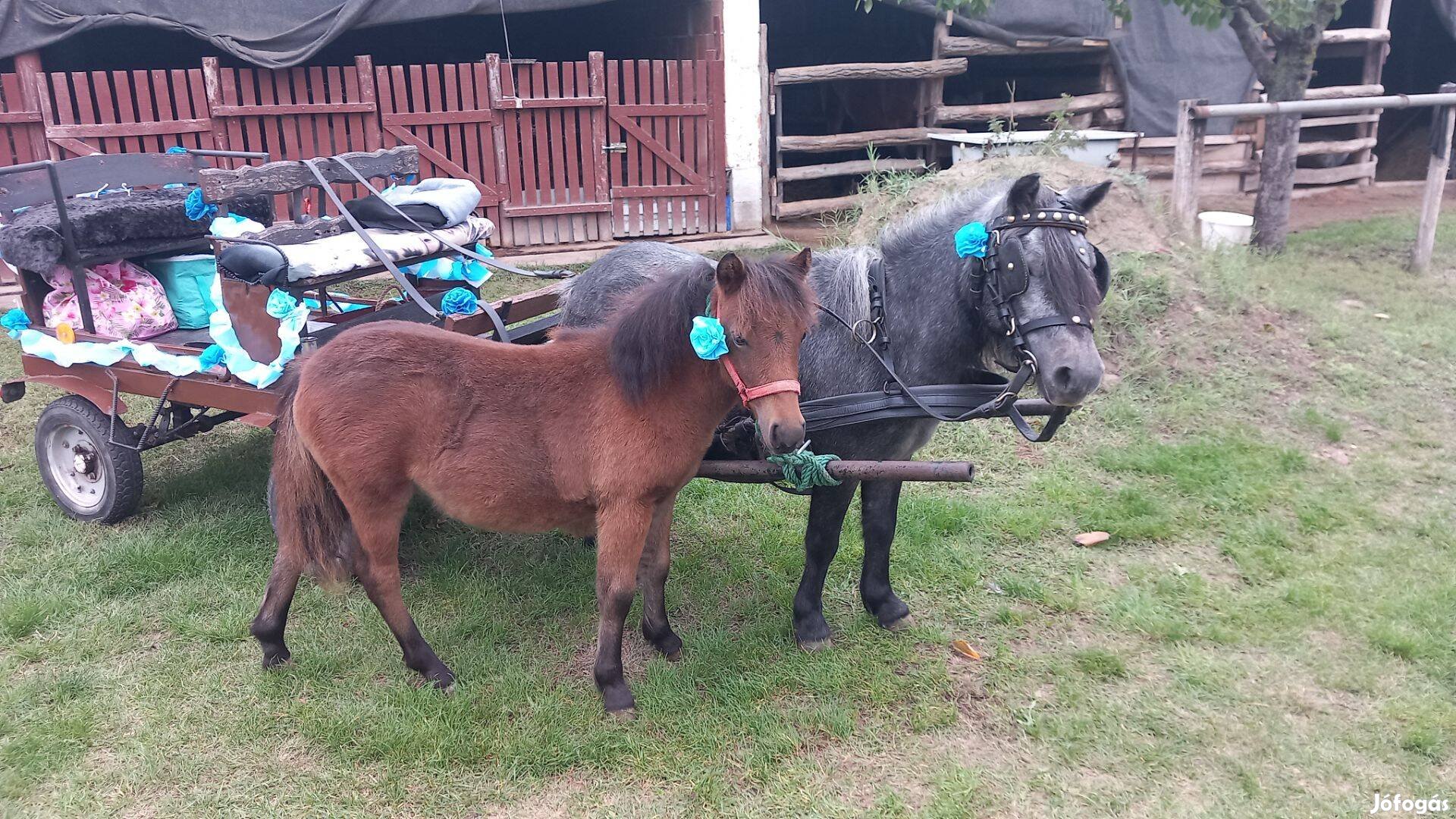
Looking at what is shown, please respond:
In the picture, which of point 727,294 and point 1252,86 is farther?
point 1252,86

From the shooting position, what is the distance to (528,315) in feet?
15.6

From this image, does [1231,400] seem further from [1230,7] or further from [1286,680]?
[1230,7]

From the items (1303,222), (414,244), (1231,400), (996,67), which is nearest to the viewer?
(414,244)

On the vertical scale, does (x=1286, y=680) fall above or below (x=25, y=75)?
below

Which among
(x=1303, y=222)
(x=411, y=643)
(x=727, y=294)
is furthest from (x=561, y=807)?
(x=1303, y=222)

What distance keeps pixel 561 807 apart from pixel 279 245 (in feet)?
8.60

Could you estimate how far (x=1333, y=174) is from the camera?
13.7 m

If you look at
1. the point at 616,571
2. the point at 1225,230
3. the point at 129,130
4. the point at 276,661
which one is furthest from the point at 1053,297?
the point at 129,130

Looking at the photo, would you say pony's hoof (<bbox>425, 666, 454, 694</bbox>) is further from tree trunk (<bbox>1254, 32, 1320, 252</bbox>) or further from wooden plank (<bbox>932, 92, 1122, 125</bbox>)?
wooden plank (<bbox>932, 92, 1122, 125</bbox>)

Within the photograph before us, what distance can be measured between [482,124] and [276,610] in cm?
788

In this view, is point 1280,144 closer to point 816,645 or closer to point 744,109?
point 744,109

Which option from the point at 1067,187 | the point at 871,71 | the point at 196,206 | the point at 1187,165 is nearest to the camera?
the point at 196,206

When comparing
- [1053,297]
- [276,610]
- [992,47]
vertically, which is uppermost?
[992,47]

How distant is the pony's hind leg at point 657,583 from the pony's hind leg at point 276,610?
1410mm
